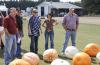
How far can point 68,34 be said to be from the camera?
557 inches

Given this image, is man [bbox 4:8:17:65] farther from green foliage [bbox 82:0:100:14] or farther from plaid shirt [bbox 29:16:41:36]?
green foliage [bbox 82:0:100:14]

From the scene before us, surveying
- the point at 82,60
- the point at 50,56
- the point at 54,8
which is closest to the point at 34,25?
the point at 50,56

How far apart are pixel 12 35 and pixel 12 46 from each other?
0.36 metres

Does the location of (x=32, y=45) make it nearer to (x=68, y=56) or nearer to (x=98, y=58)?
(x=68, y=56)

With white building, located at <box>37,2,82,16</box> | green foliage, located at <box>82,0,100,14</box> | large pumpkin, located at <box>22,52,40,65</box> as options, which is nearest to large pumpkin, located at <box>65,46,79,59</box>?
large pumpkin, located at <box>22,52,40,65</box>

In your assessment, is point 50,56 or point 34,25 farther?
point 34,25

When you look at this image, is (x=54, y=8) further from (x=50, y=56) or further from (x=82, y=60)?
(x=82, y=60)

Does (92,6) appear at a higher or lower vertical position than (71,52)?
lower

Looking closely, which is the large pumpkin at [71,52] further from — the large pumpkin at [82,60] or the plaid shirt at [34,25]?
the large pumpkin at [82,60]

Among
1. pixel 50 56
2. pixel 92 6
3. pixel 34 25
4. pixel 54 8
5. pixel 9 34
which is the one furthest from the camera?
pixel 54 8

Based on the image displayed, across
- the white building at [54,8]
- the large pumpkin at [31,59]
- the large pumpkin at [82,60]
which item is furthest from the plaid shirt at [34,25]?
the white building at [54,8]

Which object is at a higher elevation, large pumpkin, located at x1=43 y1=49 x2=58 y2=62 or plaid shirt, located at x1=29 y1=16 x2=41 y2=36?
plaid shirt, located at x1=29 y1=16 x2=41 y2=36

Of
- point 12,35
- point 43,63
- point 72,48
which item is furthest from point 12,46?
point 72,48

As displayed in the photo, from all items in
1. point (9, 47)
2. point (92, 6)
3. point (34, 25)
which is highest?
point (34, 25)
